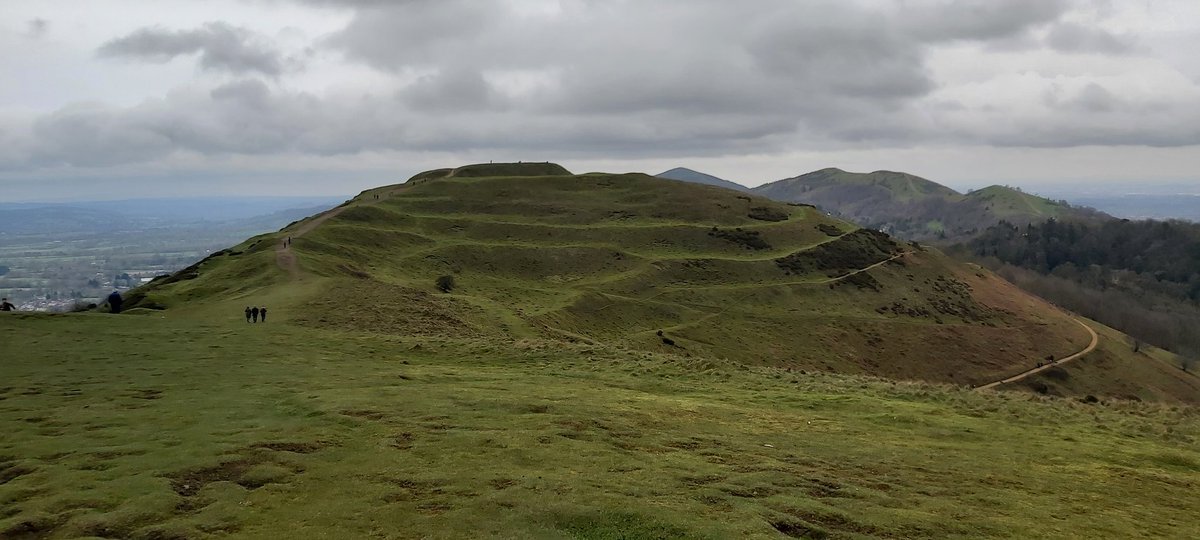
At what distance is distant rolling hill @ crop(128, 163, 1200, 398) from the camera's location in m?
54.4

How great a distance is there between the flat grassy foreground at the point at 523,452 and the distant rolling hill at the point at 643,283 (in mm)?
12761

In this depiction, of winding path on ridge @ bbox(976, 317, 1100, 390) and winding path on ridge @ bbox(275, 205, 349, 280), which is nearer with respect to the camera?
winding path on ridge @ bbox(275, 205, 349, 280)

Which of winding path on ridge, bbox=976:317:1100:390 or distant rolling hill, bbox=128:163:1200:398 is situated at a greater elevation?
distant rolling hill, bbox=128:163:1200:398

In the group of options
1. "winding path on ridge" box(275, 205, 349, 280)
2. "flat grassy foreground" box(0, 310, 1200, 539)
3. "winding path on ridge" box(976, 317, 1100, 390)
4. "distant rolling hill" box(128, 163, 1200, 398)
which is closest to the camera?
"flat grassy foreground" box(0, 310, 1200, 539)

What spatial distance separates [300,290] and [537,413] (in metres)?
33.2

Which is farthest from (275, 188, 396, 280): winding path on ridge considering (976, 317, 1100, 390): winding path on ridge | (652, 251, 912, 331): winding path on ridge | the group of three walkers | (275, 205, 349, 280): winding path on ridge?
(976, 317, 1100, 390): winding path on ridge

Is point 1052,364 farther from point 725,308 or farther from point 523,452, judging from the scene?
point 523,452

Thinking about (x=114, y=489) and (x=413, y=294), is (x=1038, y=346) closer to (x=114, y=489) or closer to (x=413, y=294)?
(x=413, y=294)

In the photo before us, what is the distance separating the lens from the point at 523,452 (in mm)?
18609

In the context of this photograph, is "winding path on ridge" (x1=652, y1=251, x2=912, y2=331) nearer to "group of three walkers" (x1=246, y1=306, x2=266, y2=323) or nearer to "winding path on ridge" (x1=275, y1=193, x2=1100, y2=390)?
"winding path on ridge" (x1=275, y1=193, x2=1100, y2=390)

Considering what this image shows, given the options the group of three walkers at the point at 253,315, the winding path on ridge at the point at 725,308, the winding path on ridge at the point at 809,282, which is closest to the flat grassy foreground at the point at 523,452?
the group of three walkers at the point at 253,315

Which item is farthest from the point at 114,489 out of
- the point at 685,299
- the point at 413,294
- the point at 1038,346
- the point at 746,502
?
the point at 1038,346

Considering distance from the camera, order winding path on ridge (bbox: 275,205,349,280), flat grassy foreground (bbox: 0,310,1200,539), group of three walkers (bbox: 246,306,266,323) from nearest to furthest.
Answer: flat grassy foreground (bbox: 0,310,1200,539) < group of three walkers (bbox: 246,306,266,323) < winding path on ridge (bbox: 275,205,349,280)

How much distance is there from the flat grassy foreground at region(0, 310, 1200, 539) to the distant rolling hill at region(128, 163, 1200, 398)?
12.8m
